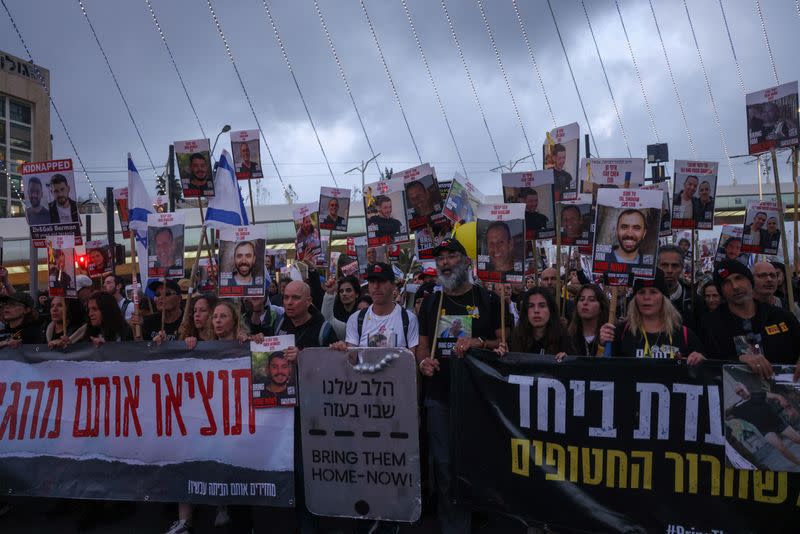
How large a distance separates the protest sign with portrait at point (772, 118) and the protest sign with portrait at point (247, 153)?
245 inches

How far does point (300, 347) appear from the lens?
4914 mm

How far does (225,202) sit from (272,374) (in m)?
1.83

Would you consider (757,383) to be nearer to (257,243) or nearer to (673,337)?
(673,337)

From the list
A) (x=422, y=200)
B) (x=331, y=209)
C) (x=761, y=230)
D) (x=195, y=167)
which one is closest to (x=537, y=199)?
(x=422, y=200)

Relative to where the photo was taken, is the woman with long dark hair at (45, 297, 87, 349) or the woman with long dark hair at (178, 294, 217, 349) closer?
the woman with long dark hair at (178, 294, 217, 349)

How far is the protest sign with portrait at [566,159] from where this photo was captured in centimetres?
773

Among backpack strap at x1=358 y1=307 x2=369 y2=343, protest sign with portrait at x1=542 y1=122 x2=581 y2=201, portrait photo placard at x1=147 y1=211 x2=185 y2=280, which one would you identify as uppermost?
protest sign with portrait at x1=542 y1=122 x2=581 y2=201

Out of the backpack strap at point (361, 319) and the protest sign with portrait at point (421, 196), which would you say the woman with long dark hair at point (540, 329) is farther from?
the protest sign with portrait at point (421, 196)

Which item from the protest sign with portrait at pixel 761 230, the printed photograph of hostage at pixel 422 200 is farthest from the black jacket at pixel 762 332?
the protest sign with portrait at pixel 761 230

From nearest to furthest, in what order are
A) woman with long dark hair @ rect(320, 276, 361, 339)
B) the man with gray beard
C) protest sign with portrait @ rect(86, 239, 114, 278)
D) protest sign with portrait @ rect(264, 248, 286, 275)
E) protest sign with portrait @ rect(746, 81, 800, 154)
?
the man with gray beard → protest sign with portrait @ rect(746, 81, 800, 154) → woman with long dark hair @ rect(320, 276, 361, 339) → protest sign with portrait @ rect(86, 239, 114, 278) → protest sign with portrait @ rect(264, 248, 286, 275)

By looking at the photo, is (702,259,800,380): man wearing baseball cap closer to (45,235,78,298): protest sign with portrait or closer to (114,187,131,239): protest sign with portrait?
(45,235,78,298): protest sign with portrait

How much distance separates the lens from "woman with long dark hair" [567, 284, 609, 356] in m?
5.10

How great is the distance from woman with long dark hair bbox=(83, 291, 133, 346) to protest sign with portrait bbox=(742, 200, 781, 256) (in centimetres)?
688

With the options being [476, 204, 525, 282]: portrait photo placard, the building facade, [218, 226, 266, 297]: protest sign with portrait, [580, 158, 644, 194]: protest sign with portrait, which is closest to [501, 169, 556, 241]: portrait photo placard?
[580, 158, 644, 194]: protest sign with portrait
